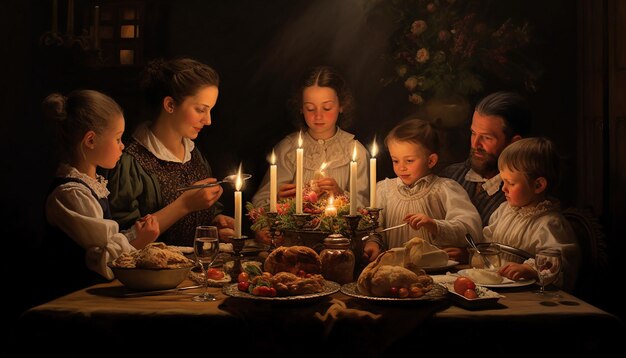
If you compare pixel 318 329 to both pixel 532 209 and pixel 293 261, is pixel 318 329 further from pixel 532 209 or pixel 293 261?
pixel 532 209

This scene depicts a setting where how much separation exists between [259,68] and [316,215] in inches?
40.6

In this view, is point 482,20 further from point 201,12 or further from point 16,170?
point 16,170

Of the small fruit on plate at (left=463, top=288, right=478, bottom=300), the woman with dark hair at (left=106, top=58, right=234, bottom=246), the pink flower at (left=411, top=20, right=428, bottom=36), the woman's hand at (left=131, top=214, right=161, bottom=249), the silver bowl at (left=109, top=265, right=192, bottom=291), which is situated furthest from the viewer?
the pink flower at (left=411, top=20, right=428, bottom=36)

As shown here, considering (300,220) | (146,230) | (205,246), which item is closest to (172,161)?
(146,230)

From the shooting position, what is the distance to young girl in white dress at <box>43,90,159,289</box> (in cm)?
324

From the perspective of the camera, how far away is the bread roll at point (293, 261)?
2.81 metres

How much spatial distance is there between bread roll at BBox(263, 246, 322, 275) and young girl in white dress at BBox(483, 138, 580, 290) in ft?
4.03

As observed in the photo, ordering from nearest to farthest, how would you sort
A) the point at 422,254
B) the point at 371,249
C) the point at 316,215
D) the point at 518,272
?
1. the point at 518,272
2. the point at 422,254
3. the point at 316,215
4. the point at 371,249

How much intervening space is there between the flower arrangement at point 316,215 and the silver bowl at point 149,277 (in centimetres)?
56

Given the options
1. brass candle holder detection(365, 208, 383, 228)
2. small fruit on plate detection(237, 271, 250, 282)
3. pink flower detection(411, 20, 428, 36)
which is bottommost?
small fruit on plate detection(237, 271, 250, 282)

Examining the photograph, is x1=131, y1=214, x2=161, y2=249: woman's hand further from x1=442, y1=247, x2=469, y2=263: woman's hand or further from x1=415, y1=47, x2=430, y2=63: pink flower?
x1=415, y1=47, x2=430, y2=63: pink flower

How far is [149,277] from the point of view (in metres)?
2.75

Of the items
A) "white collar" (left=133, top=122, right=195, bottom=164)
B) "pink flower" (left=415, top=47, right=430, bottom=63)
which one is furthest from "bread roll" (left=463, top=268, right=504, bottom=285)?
"white collar" (left=133, top=122, right=195, bottom=164)

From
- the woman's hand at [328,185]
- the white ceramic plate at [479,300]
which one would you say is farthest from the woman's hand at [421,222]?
the white ceramic plate at [479,300]
